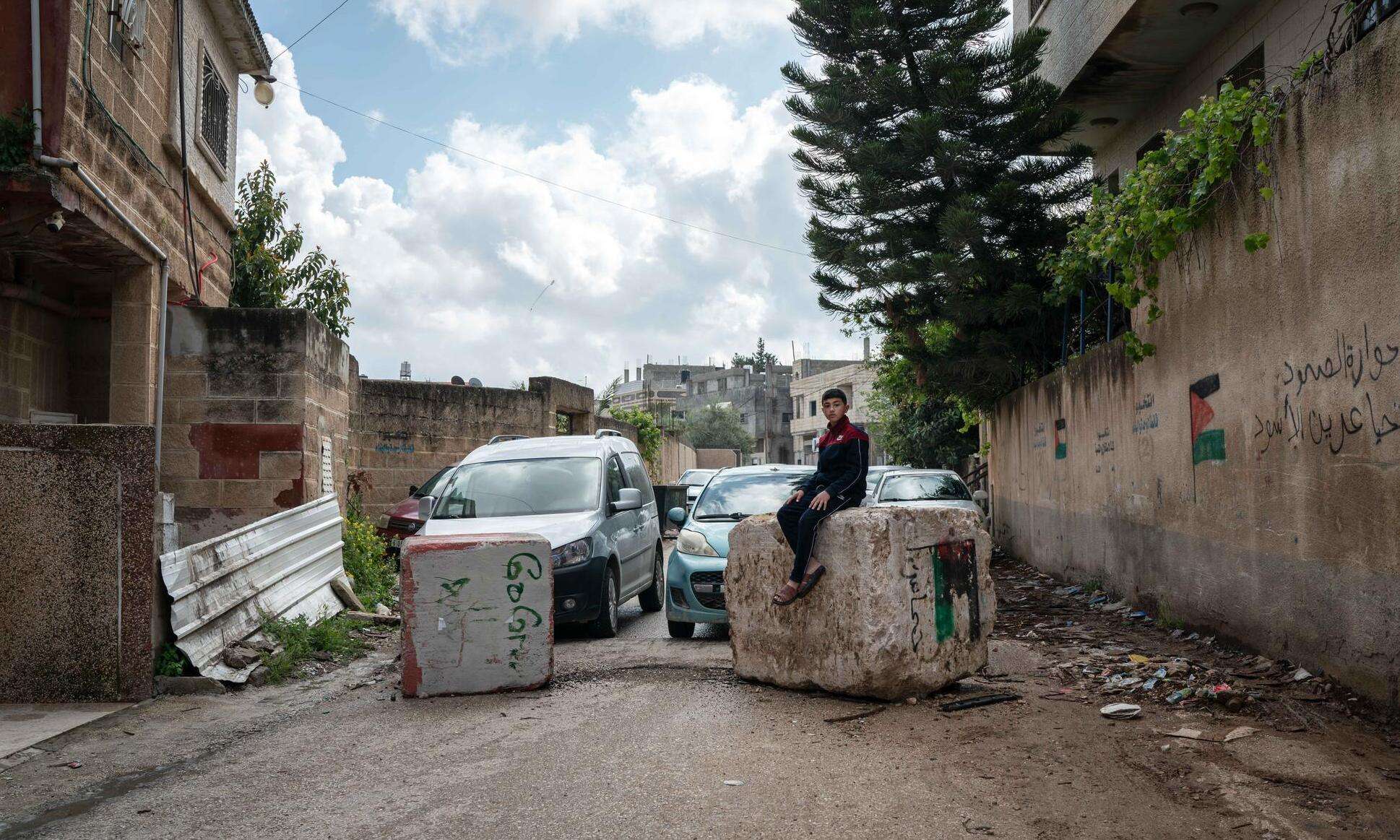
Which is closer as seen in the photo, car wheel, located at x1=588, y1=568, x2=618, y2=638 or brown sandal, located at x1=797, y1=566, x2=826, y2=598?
brown sandal, located at x1=797, y1=566, x2=826, y2=598

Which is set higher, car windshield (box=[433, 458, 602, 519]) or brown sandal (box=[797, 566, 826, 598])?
car windshield (box=[433, 458, 602, 519])

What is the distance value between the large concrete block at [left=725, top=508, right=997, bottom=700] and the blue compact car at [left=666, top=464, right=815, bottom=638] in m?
1.45

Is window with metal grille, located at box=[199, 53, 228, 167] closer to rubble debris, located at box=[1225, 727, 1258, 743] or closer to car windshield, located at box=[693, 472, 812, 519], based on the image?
car windshield, located at box=[693, 472, 812, 519]

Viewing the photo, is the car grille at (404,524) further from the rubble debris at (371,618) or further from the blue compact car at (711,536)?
the blue compact car at (711,536)

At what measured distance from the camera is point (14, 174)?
23.3ft

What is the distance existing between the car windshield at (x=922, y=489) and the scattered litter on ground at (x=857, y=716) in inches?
305

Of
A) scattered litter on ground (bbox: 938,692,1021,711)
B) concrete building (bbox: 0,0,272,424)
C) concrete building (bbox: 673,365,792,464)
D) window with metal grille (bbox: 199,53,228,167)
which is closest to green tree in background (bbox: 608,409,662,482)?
window with metal grille (bbox: 199,53,228,167)

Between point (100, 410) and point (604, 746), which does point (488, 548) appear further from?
point (100, 410)

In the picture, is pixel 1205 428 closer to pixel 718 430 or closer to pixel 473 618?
pixel 473 618

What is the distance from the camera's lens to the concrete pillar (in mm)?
9125

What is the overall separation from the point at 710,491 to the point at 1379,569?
6110mm

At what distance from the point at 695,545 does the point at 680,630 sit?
0.79 metres

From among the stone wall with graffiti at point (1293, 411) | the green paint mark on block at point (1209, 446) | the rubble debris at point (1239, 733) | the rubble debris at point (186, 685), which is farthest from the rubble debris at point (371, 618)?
the rubble debris at point (1239, 733)

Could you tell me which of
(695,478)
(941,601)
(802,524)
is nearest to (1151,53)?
(941,601)
